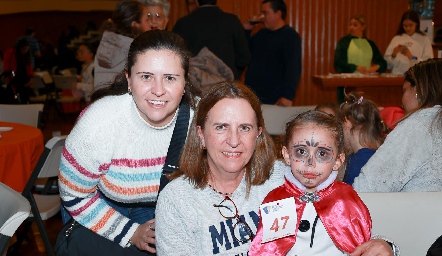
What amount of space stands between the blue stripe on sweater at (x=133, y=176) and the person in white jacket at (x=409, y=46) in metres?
5.25

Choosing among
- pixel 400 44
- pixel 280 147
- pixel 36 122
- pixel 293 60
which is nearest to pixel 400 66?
pixel 400 44

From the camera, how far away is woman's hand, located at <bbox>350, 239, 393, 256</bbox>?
206 cm

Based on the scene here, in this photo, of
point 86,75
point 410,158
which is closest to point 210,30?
point 410,158

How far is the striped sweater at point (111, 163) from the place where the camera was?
7.46ft

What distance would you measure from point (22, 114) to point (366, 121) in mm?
3006

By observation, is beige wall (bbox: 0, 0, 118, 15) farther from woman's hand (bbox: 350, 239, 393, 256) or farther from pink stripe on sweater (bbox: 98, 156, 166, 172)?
woman's hand (bbox: 350, 239, 393, 256)

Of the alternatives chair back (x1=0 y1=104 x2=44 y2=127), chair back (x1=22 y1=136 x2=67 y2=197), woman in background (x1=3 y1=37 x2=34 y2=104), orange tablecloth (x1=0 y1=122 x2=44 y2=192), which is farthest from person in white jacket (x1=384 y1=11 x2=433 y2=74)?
woman in background (x1=3 y1=37 x2=34 y2=104)

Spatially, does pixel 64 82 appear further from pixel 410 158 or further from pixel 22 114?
pixel 410 158

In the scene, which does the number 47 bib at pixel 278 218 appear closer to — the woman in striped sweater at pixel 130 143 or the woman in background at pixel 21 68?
the woman in striped sweater at pixel 130 143

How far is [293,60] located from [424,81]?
9.06 feet

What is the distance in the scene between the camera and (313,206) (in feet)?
7.00

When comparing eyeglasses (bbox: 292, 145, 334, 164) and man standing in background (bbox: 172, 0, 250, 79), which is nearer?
eyeglasses (bbox: 292, 145, 334, 164)

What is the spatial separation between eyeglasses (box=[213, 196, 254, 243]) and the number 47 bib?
3.2 inches

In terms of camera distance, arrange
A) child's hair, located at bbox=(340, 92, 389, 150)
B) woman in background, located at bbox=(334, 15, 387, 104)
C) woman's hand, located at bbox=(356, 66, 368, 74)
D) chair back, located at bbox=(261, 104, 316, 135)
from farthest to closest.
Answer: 1. woman in background, located at bbox=(334, 15, 387, 104)
2. woman's hand, located at bbox=(356, 66, 368, 74)
3. chair back, located at bbox=(261, 104, 316, 135)
4. child's hair, located at bbox=(340, 92, 389, 150)
